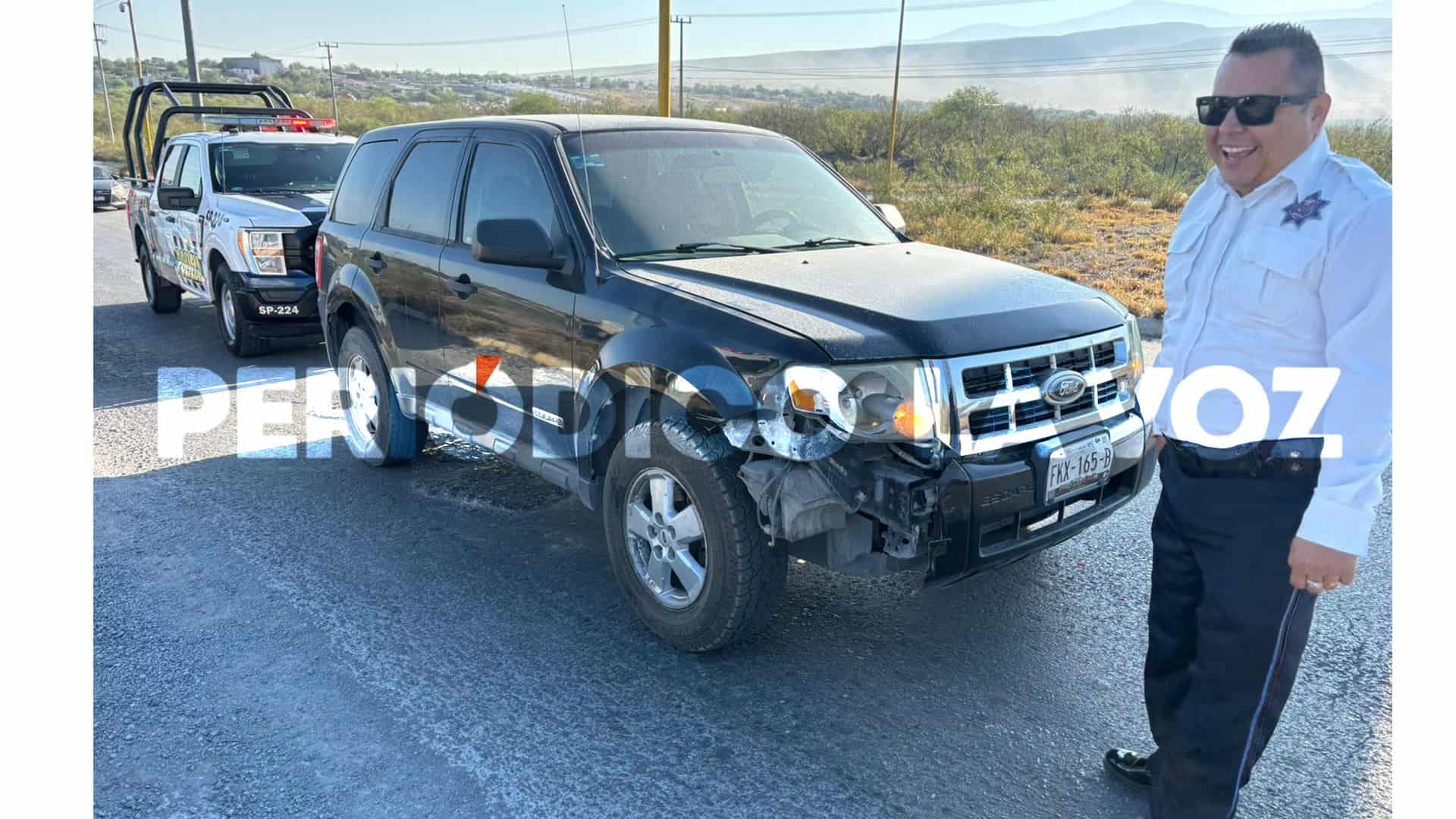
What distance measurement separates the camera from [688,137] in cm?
451

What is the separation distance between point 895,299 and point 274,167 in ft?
25.7

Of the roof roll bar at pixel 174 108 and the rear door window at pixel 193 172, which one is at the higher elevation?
the roof roll bar at pixel 174 108

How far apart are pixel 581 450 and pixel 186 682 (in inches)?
63.6

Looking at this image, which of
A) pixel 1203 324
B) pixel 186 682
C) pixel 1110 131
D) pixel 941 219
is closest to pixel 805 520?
pixel 1203 324

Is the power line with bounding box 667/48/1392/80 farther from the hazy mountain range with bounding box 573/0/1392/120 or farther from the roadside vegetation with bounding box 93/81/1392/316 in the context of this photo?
the roadside vegetation with bounding box 93/81/1392/316

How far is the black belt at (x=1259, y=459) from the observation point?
7.12 feet

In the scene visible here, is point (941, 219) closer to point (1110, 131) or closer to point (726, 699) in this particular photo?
point (726, 699)

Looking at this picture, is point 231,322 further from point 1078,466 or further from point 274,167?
point 1078,466

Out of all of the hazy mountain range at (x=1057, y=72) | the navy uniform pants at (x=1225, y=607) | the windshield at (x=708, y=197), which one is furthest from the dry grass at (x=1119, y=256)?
the hazy mountain range at (x=1057, y=72)

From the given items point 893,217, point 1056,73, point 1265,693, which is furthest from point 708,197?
point 1056,73

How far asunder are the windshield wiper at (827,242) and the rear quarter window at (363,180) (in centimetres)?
246

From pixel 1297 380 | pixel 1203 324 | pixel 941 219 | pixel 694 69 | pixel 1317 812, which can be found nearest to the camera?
pixel 1297 380

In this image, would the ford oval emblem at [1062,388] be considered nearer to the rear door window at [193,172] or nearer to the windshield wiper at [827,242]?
the windshield wiper at [827,242]

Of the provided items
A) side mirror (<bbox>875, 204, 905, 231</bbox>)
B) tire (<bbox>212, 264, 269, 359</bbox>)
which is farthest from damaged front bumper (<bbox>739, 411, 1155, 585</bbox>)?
tire (<bbox>212, 264, 269, 359</bbox>)
